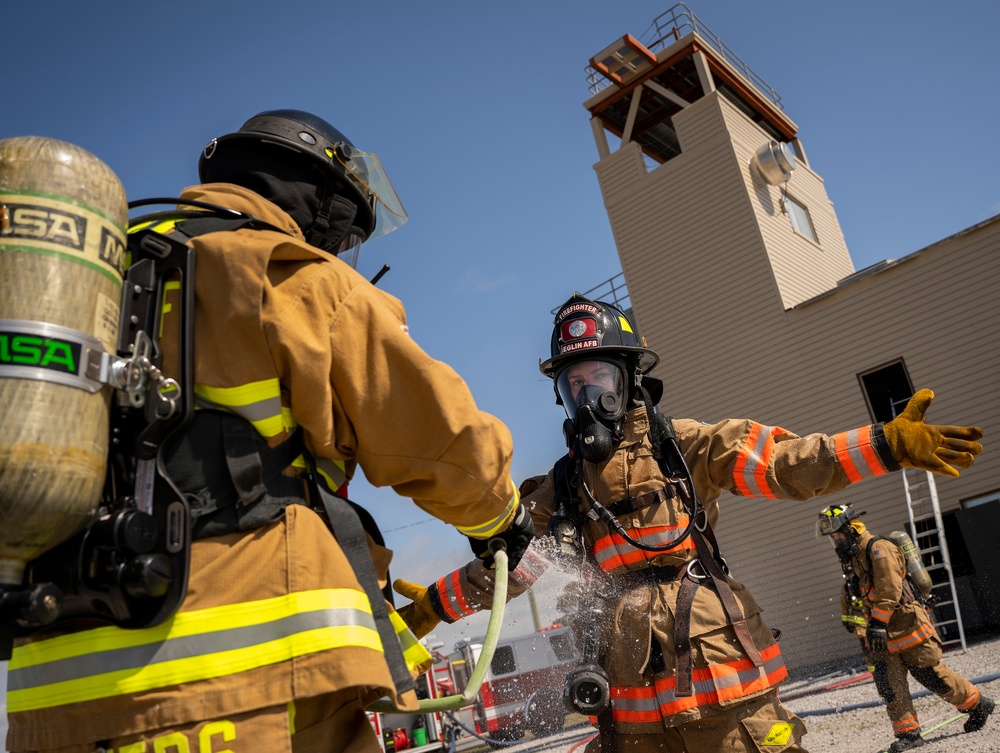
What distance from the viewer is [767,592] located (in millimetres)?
15172

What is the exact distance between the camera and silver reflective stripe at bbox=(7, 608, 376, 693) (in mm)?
1509

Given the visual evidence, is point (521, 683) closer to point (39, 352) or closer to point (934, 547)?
point (934, 547)

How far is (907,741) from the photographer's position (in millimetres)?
7176

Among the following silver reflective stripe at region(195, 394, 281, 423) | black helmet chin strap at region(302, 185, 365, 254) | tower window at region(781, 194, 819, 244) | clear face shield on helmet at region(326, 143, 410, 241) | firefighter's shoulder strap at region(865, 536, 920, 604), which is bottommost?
firefighter's shoulder strap at region(865, 536, 920, 604)

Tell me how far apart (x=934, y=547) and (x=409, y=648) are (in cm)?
1290

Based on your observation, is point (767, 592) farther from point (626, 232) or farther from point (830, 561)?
point (626, 232)

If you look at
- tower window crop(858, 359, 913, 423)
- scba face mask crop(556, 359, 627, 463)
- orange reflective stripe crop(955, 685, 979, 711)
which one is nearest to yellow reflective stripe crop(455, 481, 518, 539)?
scba face mask crop(556, 359, 627, 463)

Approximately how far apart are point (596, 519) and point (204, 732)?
2.52 m

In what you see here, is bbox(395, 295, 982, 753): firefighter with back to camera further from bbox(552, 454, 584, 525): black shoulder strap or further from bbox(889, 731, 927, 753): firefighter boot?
bbox(889, 731, 927, 753): firefighter boot

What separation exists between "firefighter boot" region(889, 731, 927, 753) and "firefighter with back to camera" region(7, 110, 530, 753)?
6.74m

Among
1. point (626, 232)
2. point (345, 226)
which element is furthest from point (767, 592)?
point (345, 226)

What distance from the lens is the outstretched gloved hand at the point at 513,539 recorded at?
2225 millimetres

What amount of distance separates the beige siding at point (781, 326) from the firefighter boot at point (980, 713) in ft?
23.3

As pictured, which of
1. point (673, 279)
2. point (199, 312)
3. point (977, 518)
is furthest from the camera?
point (673, 279)
